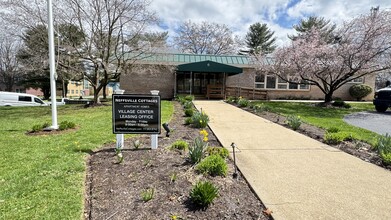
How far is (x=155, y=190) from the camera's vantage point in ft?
10.3

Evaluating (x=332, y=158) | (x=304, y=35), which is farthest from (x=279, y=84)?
(x=332, y=158)

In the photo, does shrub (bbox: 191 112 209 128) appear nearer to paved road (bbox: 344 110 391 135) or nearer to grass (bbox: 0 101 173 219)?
grass (bbox: 0 101 173 219)

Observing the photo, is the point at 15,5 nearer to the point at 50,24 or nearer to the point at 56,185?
the point at 50,24

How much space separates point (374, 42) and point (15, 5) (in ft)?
58.3

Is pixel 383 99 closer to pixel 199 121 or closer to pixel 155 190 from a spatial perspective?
pixel 199 121

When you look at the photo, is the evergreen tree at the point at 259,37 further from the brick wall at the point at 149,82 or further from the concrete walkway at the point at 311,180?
the concrete walkway at the point at 311,180

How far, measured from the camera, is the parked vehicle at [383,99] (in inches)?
492

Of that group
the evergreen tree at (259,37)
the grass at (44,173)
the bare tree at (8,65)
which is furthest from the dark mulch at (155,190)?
the evergreen tree at (259,37)

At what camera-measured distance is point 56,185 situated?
326 centimetres

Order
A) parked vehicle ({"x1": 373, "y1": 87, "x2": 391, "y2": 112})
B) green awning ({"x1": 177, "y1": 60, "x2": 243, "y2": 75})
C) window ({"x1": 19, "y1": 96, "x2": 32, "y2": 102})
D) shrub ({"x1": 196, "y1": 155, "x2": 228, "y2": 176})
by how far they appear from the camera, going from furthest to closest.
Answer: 1. window ({"x1": 19, "y1": 96, "x2": 32, "y2": 102})
2. green awning ({"x1": 177, "y1": 60, "x2": 243, "y2": 75})
3. parked vehicle ({"x1": 373, "y1": 87, "x2": 391, "y2": 112})
4. shrub ({"x1": 196, "y1": 155, "x2": 228, "y2": 176})

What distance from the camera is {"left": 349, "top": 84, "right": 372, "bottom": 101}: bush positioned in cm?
2216

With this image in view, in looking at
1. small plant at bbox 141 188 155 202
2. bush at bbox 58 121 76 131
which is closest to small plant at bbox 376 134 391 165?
small plant at bbox 141 188 155 202

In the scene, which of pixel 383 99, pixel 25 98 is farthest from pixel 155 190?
pixel 25 98

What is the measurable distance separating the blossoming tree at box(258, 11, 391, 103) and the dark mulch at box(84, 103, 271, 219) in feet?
40.7
